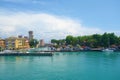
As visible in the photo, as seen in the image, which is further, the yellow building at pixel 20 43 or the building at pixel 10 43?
the yellow building at pixel 20 43

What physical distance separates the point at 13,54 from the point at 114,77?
5873cm

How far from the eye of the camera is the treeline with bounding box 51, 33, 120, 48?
376ft

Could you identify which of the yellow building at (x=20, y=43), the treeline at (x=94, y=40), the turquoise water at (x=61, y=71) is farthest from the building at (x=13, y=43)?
the turquoise water at (x=61, y=71)

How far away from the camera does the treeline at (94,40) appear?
376 ft

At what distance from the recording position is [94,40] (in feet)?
392

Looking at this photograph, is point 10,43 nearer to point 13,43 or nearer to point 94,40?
point 13,43

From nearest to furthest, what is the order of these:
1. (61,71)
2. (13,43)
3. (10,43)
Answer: (61,71) → (13,43) → (10,43)

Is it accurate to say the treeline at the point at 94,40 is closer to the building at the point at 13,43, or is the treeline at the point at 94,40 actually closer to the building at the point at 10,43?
the building at the point at 13,43

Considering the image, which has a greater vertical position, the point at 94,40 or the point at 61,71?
the point at 94,40

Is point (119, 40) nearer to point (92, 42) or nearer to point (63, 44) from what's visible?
point (92, 42)

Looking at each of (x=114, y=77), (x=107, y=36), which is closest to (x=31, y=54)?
(x=107, y=36)

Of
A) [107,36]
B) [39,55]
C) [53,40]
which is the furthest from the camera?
[53,40]

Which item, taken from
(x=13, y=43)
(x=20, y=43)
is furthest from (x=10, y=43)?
(x=20, y=43)

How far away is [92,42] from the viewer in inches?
4744
